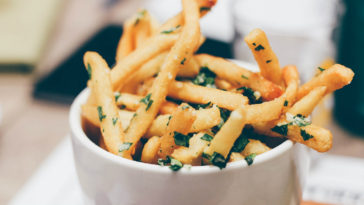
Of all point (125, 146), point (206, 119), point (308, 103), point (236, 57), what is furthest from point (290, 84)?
point (236, 57)

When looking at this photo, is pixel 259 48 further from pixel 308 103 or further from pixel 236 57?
pixel 236 57

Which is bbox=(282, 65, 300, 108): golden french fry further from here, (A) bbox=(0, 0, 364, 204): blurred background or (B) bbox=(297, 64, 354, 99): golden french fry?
(A) bbox=(0, 0, 364, 204): blurred background

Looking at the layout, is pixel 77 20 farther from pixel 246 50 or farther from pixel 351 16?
pixel 351 16

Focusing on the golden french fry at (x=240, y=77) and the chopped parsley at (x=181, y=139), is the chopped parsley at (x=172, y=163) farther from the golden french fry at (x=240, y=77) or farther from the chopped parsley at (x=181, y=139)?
the golden french fry at (x=240, y=77)

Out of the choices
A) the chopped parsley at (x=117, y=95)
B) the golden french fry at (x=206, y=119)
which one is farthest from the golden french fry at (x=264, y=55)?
the chopped parsley at (x=117, y=95)

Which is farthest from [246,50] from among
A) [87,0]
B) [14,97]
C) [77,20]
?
[87,0]

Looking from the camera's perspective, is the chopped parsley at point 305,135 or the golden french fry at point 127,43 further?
the golden french fry at point 127,43

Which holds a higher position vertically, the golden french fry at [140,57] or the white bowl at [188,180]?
the golden french fry at [140,57]

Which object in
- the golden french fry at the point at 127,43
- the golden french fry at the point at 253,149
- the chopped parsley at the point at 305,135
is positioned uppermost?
the golden french fry at the point at 127,43
